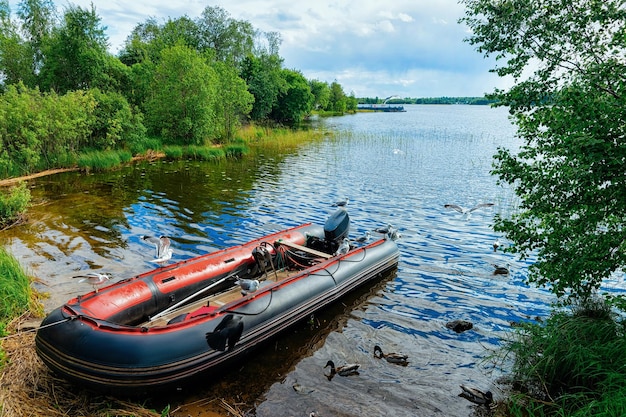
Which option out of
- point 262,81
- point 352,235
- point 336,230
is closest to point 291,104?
point 262,81

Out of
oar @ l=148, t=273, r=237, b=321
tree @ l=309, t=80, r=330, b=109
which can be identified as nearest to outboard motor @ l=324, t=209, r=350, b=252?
oar @ l=148, t=273, r=237, b=321

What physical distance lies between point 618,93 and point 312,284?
488 centimetres

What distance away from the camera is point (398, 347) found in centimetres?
646

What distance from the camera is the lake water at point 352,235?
537 centimetres

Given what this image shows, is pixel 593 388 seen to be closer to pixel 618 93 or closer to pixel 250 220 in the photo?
pixel 618 93

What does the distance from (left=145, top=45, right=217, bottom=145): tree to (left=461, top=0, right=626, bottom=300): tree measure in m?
20.1

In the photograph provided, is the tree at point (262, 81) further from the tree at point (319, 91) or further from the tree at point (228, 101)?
the tree at point (319, 91)

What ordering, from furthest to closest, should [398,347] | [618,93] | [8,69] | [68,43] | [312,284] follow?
1. [8,69]
2. [68,43]
3. [312,284]
4. [398,347]
5. [618,93]

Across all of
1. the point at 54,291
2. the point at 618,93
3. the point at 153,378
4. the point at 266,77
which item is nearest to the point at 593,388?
the point at 618,93

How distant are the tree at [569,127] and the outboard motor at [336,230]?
4132 mm

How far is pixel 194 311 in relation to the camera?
590cm

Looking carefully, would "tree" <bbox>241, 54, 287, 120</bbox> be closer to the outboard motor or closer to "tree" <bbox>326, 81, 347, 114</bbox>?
the outboard motor

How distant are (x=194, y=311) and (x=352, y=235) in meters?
6.23

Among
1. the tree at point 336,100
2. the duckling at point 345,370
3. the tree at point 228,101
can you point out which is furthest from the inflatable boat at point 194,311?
the tree at point 336,100
